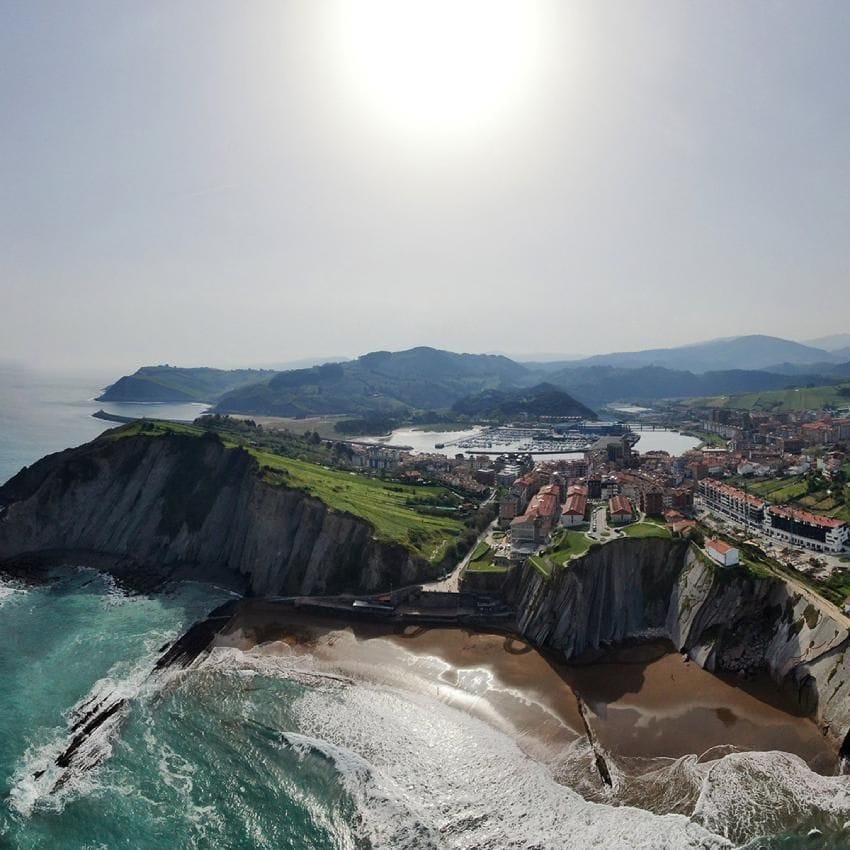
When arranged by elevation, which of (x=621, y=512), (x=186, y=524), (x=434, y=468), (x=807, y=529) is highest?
(x=621, y=512)

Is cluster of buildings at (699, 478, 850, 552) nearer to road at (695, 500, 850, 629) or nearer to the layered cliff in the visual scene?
road at (695, 500, 850, 629)

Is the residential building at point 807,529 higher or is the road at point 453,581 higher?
the residential building at point 807,529

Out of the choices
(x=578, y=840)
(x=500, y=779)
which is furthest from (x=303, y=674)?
(x=578, y=840)

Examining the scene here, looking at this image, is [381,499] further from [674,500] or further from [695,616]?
[695,616]

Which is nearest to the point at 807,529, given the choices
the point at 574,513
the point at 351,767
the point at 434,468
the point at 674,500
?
the point at 674,500

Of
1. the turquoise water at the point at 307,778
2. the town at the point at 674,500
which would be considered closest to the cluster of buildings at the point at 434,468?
the town at the point at 674,500

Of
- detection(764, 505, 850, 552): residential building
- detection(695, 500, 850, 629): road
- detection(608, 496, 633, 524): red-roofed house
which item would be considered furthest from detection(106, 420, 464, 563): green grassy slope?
detection(764, 505, 850, 552): residential building

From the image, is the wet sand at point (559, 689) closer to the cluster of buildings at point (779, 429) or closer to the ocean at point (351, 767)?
the ocean at point (351, 767)
